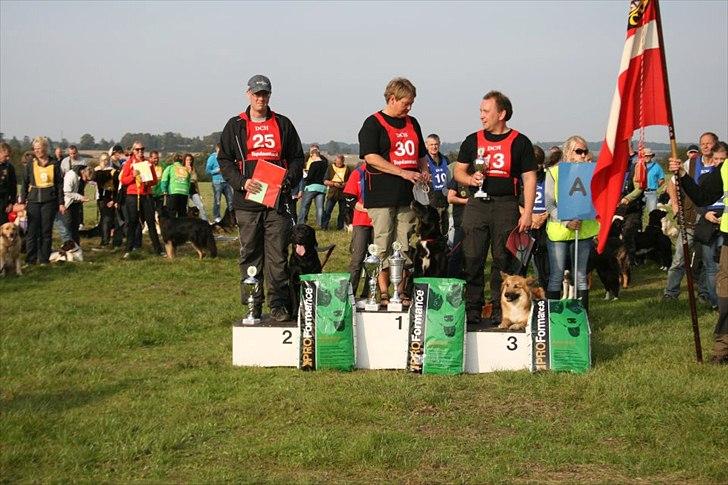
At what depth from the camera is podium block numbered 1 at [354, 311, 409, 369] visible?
7.47m

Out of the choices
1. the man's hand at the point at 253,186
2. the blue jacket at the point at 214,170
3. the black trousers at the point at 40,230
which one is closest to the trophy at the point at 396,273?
the man's hand at the point at 253,186

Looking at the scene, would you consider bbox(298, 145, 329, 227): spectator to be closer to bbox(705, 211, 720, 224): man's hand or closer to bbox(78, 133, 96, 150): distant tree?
bbox(705, 211, 720, 224): man's hand

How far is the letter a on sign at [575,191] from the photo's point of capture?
29.4 feet

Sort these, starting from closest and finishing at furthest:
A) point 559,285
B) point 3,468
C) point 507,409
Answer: point 3,468
point 507,409
point 559,285

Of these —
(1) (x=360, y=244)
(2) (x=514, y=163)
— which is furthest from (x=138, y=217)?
(2) (x=514, y=163)

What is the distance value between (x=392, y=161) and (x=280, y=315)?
1.60 m

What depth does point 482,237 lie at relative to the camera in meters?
7.98

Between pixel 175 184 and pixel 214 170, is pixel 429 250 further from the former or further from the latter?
pixel 214 170

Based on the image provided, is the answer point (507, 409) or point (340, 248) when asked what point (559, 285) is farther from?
point (340, 248)

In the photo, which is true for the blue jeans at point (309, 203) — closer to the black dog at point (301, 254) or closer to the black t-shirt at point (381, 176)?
the black dog at point (301, 254)

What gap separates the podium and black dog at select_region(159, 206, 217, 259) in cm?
913

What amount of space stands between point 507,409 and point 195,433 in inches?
81.6

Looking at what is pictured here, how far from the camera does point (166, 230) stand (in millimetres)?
16594

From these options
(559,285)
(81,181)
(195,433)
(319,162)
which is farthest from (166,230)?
(195,433)
